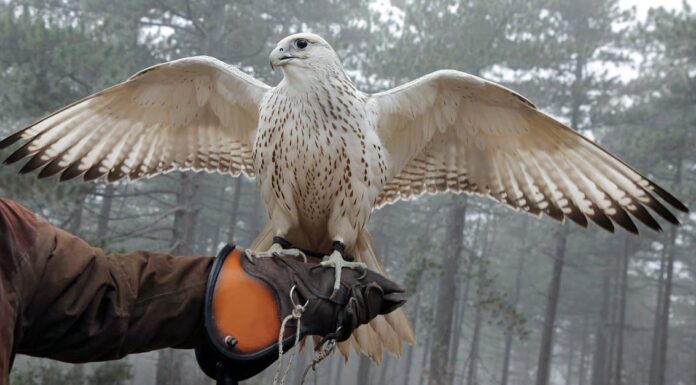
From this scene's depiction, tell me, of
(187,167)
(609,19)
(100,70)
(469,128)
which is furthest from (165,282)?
(609,19)

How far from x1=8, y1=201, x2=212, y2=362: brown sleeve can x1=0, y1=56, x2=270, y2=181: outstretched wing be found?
1.64m

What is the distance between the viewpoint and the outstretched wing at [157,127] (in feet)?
12.0

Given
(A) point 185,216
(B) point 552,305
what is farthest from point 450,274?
(A) point 185,216

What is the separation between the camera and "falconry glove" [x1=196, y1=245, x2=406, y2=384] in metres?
2.19

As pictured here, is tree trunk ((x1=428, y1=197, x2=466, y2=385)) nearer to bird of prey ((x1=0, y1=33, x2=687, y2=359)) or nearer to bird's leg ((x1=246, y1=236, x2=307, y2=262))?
bird of prey ((x1=0, y1=33, x2=687, y2=359))

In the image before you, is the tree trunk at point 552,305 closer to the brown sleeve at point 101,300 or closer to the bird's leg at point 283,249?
the bird's leg at point 283,249

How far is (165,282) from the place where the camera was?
86.7 inches

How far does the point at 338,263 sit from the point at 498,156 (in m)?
1.55

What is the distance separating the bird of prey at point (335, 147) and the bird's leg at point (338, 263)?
0.03ft

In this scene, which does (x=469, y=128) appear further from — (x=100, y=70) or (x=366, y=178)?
(x=100, y=70)

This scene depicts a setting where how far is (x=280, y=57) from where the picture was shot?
3.12 m

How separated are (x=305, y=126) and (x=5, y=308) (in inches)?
67.3

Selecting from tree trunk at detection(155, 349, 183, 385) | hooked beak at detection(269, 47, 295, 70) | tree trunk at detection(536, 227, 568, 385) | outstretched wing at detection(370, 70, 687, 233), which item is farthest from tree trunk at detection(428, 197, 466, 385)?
hooked beak at detection(269, 47, 295, 70)

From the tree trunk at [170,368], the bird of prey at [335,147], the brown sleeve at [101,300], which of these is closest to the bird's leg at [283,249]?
the bird of prey at [335,147]
